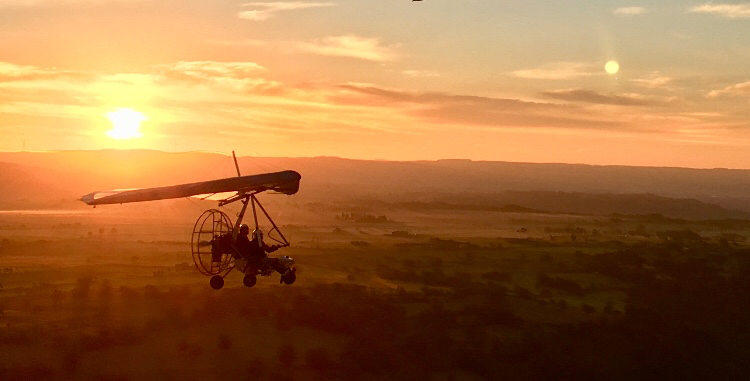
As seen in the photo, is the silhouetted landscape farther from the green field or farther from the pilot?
A: the pilot

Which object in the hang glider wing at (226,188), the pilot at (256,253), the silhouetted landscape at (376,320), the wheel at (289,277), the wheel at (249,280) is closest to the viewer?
the hang glider wing at (226,188)

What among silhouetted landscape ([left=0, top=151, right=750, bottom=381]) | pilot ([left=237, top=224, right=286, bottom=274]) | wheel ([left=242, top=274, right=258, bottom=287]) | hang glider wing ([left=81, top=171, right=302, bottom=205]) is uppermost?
hang glider wing ([left=81, top=171, right=302, bottom=205])

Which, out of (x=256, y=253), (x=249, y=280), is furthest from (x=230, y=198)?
(x=249, y=280)

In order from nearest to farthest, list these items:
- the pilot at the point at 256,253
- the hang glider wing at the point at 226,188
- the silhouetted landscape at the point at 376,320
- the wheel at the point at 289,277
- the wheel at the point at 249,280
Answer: the hang glider wing at the point at 226,188 < the wheel at the point at 249,280 < the pilot at the point at 256,253 < the wheel at the point at 289,277 < the silhouetted landscape at the point at 376,320

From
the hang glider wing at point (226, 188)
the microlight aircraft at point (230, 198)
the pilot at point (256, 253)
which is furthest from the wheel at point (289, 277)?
the hang glider wing at point (226, 188)

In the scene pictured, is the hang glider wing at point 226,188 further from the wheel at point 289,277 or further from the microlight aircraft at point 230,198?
the wheel at point 289,277

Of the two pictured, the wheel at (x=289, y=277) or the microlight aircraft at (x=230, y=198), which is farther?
the wheel at (x=289, y=277)

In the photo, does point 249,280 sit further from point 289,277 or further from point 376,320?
point 376,320

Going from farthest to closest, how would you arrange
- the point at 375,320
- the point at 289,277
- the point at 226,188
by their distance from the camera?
the point at 375,320, the point at 289,277, the point at 226,188

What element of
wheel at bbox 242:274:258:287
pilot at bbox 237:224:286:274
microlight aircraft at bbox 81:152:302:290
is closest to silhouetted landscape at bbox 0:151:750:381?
microlight aircraft at bbox 81:152:302:290

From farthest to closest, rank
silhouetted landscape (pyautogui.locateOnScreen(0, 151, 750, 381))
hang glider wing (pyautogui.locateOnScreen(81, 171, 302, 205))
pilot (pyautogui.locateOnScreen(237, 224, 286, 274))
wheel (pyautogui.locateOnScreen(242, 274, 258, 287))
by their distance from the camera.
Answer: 1. silhouetted landscape (pyautogui.locateOnScreen(0, 151, 750, 381))
2. pilot (pyautogui.locateOnScreen(237, 224, 286, 274))
3. wheel (pyautogui.locateOnScreen(242, 274, 258, 287))
4. hang glider wing (pyautogui.locateOnScreen(81, 171, 302, 205))

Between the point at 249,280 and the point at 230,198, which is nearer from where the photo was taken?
the point at 249,280
